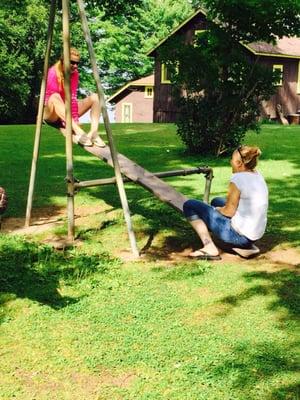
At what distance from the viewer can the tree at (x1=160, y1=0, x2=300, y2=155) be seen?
45.0 ft

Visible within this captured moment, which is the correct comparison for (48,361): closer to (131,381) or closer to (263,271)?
(131,381)

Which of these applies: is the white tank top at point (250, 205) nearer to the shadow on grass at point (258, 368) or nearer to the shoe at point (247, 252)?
the shoe at point (247, 252)

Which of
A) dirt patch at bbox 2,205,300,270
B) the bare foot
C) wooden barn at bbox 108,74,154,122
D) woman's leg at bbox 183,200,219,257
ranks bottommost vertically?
dirt patch at bbox 2,205,300,270

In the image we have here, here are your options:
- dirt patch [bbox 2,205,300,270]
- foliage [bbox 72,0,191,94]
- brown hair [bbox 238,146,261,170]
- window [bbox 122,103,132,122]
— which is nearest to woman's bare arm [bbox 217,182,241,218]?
brown hair [bbox 238,146,261,170]

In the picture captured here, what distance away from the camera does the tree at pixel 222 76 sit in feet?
45.0

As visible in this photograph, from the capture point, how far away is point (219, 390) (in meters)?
3.59

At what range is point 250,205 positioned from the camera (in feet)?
19.6

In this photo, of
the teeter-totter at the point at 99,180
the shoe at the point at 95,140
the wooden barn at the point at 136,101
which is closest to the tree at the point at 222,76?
the shoe at the point at 95,140

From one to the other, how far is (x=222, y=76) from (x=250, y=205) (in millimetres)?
8650

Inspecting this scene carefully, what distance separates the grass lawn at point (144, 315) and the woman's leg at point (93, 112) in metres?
1.11

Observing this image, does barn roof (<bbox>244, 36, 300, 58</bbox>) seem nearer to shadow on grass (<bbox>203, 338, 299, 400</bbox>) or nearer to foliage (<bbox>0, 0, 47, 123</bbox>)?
foliage (<bbox>0, 0, 47, 123</bbox>)

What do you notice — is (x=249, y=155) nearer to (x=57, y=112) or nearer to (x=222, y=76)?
(x=57, y=112)

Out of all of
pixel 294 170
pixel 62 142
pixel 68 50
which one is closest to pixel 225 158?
pixel 294 170

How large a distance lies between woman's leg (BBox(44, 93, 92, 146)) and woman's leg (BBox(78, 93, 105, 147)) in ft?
0.76
